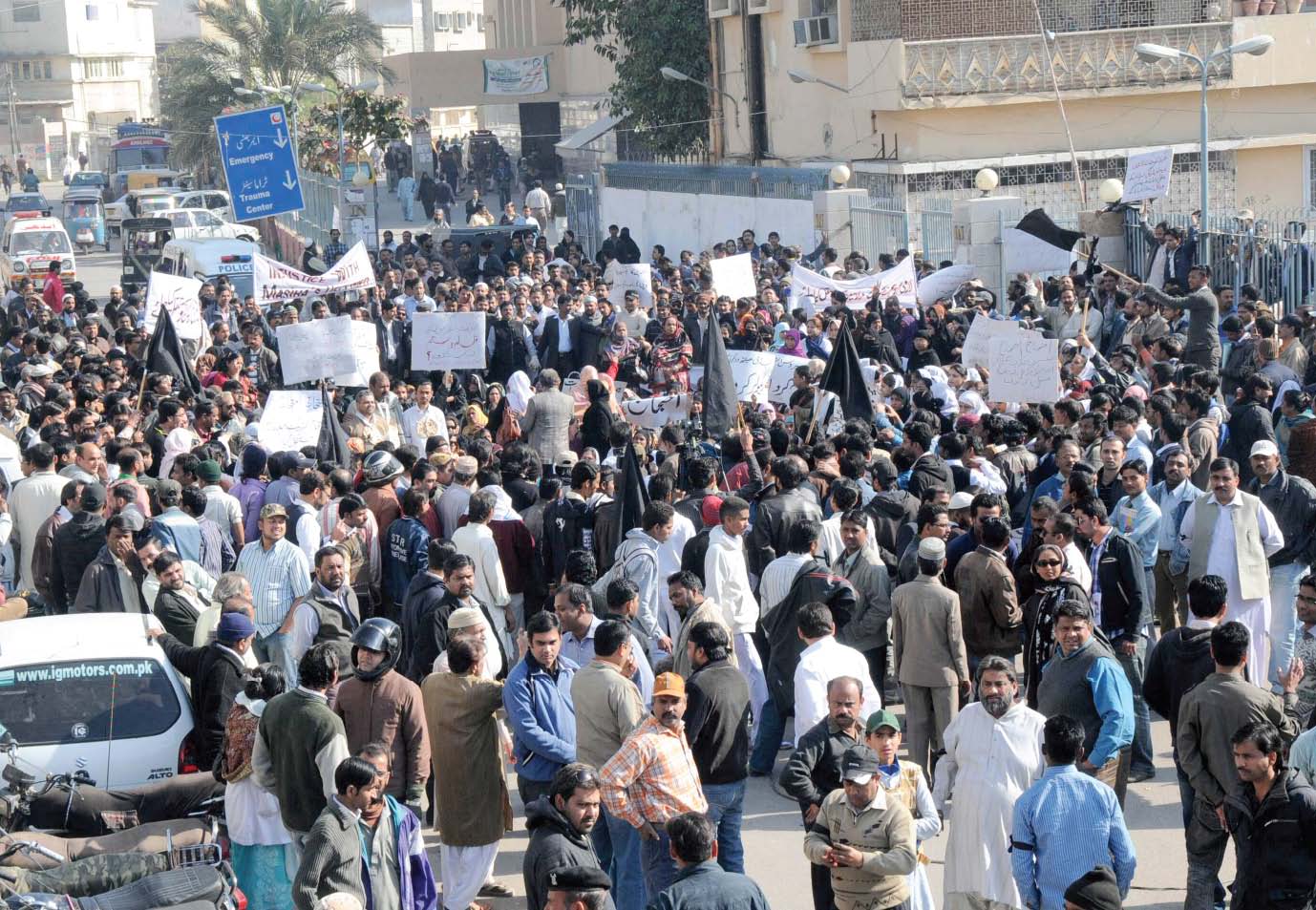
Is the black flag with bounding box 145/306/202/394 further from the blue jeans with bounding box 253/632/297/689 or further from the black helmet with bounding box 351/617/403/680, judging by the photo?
the black helmet with bounding box 351/617/403/680

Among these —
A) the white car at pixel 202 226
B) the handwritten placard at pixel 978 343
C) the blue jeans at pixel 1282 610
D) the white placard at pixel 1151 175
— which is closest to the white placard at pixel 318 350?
the handwritten placard at pixel 978 343

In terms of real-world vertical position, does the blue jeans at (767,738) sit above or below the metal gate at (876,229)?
below

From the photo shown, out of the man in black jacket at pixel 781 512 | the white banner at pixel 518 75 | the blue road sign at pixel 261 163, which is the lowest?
the man in black jacket at pixel 781 512

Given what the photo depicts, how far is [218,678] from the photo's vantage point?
8.28 m

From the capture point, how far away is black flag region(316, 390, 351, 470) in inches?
508

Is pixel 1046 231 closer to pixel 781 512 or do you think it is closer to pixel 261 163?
pixel 261 163

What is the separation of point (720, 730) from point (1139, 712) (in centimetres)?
268

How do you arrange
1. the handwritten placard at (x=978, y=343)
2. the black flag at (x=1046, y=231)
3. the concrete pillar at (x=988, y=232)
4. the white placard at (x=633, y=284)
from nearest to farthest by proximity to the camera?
the handwritten placard at (x=978, y=343) → the white placard at (x=633, y=284) → the black flag at (x=1046, y=231) → the concrete pillar at (x=988, y=232)

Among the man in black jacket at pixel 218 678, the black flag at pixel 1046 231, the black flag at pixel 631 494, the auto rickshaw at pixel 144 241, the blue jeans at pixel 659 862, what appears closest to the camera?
the blue jeans at pixel 659 862

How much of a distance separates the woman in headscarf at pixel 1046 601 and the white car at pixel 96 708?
3.94m

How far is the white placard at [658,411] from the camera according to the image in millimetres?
14836

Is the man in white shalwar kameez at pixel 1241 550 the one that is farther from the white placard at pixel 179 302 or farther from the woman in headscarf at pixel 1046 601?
the white placard at pixel 179 302

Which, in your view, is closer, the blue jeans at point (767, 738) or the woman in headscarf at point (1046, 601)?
the woman in headscarf at point (1046, 601)

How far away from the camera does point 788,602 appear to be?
9242mm
